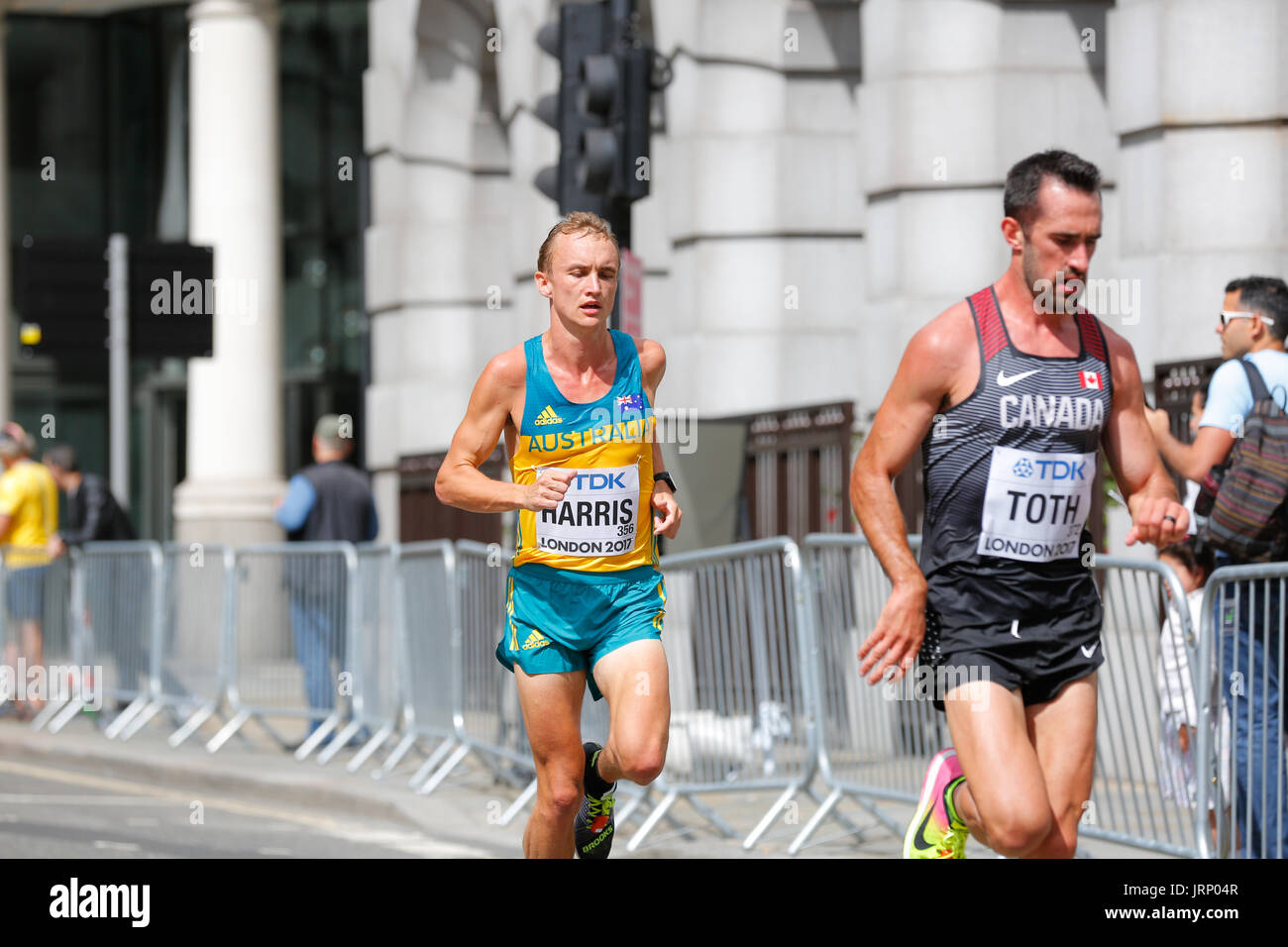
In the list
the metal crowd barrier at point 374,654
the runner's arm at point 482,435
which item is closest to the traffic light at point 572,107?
the metal crowd barrier at point 374,654

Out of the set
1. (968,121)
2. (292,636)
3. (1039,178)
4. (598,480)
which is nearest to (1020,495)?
(1039,178)

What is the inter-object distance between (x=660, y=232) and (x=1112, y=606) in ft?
28.0

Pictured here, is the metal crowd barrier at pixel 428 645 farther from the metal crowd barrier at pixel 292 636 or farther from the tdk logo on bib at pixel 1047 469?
the tdk logo on bib at pixel 1047 469

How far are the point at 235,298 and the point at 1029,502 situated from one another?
53.7ft

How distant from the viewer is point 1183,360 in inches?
398

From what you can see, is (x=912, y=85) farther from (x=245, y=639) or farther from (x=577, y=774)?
(x=577, y=774)

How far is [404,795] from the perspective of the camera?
1082cm

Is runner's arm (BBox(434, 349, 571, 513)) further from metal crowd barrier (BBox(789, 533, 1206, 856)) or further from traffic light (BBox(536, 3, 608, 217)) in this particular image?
traffic light (BBox(536, 3, 608, 217))

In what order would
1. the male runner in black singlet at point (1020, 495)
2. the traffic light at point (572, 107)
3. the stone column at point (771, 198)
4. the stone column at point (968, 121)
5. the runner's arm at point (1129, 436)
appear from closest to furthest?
the male runner in black singlet at point (1020, 495) < the runner's arm at point (1129, 436) < the traffic light at point (572, 107) < the stone column at point (968, 121) < the stone column at point (771, 198)

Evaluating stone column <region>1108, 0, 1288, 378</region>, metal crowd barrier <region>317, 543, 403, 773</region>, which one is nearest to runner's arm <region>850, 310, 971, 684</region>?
stone column <region>1108, 0, 1288, 378</region>

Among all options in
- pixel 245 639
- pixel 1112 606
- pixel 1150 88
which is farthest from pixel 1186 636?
pixel 245 639

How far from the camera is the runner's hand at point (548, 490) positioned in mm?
5700

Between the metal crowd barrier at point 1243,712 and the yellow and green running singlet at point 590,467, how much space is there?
203 cm
